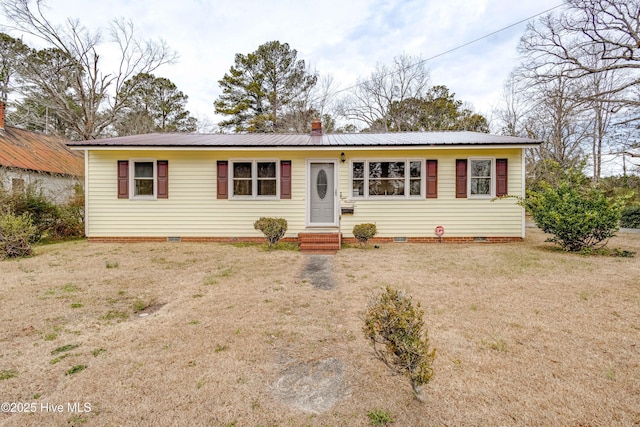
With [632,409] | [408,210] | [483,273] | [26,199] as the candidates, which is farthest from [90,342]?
[26,199]

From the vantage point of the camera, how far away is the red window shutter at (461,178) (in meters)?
8.77

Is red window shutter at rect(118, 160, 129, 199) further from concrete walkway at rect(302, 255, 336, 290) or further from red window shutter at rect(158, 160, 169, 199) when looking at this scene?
concrete walkway at rect(302, 255, 336, 290)

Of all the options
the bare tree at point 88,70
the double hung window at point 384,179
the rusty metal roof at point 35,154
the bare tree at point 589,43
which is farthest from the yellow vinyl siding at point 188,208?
the bare tree at point 589,43

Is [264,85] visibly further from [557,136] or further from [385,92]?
[557,136]

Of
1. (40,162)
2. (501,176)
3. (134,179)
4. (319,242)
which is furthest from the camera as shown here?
(40,162)

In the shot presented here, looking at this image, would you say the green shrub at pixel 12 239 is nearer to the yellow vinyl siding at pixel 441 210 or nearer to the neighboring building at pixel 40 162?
the neighboring building at pixel 40 162

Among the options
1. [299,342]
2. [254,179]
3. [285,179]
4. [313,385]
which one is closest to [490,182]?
[285,179]

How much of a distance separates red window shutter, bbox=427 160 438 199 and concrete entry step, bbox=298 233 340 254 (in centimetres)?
324

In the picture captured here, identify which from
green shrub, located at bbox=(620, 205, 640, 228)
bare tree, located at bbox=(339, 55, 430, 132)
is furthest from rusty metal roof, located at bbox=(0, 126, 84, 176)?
green shrub, located at bbox=(620, 205, 640, 228)

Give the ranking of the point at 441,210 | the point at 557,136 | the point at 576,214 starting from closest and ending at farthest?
the point at 576,214 → the point at 441,210 → the point at 557,136

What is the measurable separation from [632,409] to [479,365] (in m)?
0.89

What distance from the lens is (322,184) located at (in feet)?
29.9

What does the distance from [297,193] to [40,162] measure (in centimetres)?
1296

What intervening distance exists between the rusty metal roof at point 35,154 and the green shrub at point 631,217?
2442 cm
